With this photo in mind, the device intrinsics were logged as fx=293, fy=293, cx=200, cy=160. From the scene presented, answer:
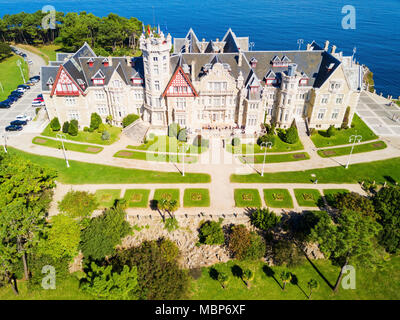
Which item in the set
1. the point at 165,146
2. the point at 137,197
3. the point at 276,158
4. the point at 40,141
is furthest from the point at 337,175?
the point at 40,141

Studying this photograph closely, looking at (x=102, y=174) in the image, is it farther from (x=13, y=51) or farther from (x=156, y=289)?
(x=13, y=51)

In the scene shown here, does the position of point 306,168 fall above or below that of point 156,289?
above

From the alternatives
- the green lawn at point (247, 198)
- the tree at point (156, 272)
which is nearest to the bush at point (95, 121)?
the tree at point (156, 272)

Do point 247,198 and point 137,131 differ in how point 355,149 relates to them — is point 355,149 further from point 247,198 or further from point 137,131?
point 137,131

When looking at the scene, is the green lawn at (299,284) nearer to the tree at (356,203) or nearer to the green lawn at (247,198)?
the tree at (356,203)

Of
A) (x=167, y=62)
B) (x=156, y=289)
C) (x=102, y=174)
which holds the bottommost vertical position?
(x=156, y=289)
